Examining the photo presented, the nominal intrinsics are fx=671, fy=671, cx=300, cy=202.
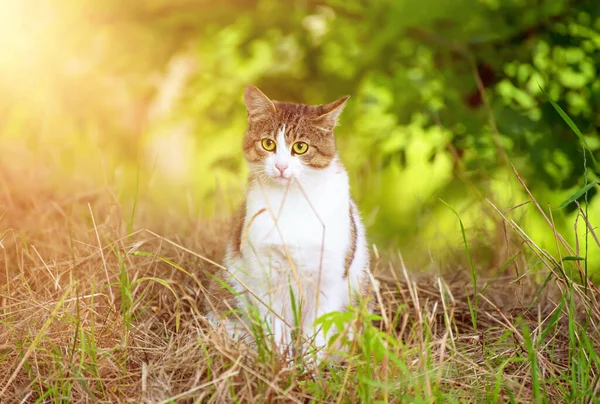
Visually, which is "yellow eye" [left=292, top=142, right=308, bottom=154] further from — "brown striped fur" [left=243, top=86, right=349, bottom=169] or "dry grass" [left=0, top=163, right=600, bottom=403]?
"dry grass" [left=0, top=163, right=600, bottom=403]

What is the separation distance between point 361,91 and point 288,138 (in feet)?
6.52

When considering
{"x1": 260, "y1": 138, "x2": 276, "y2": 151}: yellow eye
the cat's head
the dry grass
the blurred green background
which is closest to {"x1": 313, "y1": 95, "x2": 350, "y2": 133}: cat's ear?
the cat's head

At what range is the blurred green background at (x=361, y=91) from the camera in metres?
3.32

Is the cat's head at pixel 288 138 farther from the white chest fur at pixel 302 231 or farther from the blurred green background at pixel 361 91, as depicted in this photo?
the blurred green background at pixel 361 91

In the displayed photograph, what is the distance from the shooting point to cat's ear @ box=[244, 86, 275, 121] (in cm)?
239

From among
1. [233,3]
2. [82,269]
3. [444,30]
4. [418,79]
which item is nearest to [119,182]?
[82,269]

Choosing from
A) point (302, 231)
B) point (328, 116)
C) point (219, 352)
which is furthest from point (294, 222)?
point (219, 352)

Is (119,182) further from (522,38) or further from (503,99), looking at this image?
(522,38)

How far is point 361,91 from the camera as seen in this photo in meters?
4.19

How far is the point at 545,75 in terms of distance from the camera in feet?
11.5

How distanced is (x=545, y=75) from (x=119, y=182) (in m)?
2.26

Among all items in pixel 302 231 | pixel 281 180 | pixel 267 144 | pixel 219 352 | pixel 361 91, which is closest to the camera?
pixel 219 352

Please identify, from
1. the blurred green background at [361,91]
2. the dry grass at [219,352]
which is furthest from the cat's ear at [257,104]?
the blurred green background at [361,91]

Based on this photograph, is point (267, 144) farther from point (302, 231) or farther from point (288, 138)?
point (302, 231)
